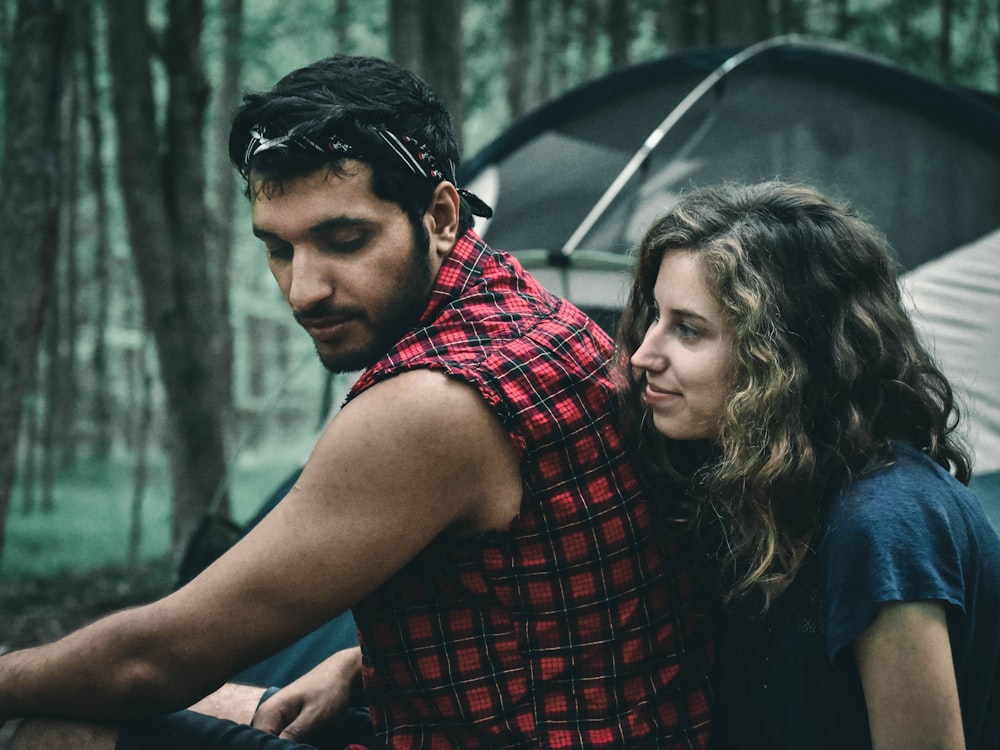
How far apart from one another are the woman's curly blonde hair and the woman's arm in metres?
0.17

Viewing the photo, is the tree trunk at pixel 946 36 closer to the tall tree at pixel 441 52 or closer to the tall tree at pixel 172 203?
the tall tree at pixel 441 52

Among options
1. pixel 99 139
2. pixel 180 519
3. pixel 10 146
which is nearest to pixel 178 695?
pixel 10 146

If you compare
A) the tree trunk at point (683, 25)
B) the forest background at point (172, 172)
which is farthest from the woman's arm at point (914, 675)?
the tree trunk at point (683, 25)

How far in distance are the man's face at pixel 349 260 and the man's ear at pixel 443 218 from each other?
36 millimetres

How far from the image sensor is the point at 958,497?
→ 4.69ft

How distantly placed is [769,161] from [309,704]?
2.62 meters

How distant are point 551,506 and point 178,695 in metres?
0.66

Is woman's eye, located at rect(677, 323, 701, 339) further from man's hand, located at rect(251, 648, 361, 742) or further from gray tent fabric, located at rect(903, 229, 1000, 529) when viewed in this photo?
gray tent fabric, located at rect(903, 229, 1000, 529)

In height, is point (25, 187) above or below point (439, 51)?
below

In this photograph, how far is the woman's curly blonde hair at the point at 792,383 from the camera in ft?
4.83

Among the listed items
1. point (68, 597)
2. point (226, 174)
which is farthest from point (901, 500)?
point (226, 174)

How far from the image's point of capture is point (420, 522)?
1.43 m

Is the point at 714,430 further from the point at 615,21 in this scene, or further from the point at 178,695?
the point at 615,21

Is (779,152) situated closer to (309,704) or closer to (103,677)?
(309,704)
